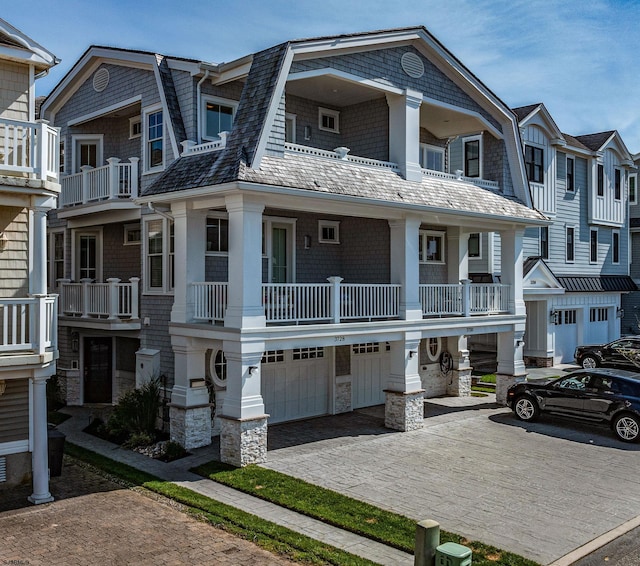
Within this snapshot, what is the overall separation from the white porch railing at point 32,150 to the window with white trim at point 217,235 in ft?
15.9

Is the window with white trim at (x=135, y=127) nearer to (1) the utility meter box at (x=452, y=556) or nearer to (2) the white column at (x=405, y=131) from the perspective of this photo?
(2) the white column at (x=405, y=131)

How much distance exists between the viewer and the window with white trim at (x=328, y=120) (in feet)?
63.0

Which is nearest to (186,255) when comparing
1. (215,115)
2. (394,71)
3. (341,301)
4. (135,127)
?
(341,301)

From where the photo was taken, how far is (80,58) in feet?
65.6

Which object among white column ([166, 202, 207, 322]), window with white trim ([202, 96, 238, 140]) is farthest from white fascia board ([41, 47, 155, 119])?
white column ([166, 202, 207, 322])

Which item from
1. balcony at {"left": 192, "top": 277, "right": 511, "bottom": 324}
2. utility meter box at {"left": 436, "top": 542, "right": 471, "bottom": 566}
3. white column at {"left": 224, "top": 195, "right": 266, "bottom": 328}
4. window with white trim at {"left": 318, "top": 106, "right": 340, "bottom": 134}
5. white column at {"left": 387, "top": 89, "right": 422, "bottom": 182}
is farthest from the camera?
window with white trim at {"left": 318, "top": 106, "right": 340, "bottom": 134}

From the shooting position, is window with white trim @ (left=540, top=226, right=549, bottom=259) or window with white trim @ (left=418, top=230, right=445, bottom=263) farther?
window with white trim @ (left=540, top=226, right=549, bottom=259)

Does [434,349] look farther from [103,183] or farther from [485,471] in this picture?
[103,183]

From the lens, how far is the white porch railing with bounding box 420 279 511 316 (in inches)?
721

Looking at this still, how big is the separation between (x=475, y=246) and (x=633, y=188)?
1593cm

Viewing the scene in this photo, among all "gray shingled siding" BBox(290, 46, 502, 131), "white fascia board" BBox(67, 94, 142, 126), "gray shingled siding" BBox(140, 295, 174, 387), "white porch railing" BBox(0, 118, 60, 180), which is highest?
"gray shingled siding" BBox(290, 46, 502, 131)

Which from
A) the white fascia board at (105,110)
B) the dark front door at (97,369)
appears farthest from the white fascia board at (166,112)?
the dark front door at (97,369)

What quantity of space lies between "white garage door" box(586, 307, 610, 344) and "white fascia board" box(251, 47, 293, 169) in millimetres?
22520

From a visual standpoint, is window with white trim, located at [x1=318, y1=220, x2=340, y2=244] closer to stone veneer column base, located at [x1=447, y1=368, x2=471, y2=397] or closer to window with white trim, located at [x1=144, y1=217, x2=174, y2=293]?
window with white trim, located at [x1=144, y1=217, x2=174, y2=293]
